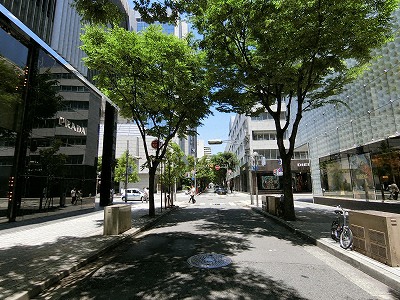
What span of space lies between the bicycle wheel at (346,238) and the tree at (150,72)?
1029cm

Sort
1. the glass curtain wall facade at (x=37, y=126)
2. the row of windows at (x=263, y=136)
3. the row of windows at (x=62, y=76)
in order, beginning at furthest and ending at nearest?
the row of windows at (x=263, y=136), the row of windows at (x=62, y=76), the glass curtain wall facade at (x=37, y=126)

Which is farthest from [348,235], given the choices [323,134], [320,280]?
[323,134]

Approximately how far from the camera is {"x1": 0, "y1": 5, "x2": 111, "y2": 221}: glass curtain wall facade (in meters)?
11.5

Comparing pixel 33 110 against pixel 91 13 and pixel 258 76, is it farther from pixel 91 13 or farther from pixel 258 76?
pixel 258 76

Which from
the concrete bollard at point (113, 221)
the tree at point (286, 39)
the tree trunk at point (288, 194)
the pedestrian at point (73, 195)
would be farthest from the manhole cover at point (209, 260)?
the pedestrian at point (73, 195)

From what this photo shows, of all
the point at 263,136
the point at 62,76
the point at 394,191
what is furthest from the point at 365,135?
the point at 263,136

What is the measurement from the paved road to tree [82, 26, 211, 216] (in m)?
8.56

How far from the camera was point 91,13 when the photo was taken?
5.93 m

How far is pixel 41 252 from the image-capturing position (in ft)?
24.3

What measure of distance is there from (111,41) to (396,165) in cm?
1518

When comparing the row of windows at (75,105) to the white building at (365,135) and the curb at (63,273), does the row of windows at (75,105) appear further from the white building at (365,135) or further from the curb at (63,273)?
the white building at (365,135)

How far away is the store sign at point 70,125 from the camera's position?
15470 mm

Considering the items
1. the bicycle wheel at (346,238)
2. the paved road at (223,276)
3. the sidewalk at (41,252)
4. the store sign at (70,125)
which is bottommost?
the paved road at (223,276)

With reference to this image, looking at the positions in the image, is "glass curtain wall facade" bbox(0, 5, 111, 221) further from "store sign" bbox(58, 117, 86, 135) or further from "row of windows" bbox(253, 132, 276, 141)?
"row of windows" bbox(253, 132, 276, 141)
